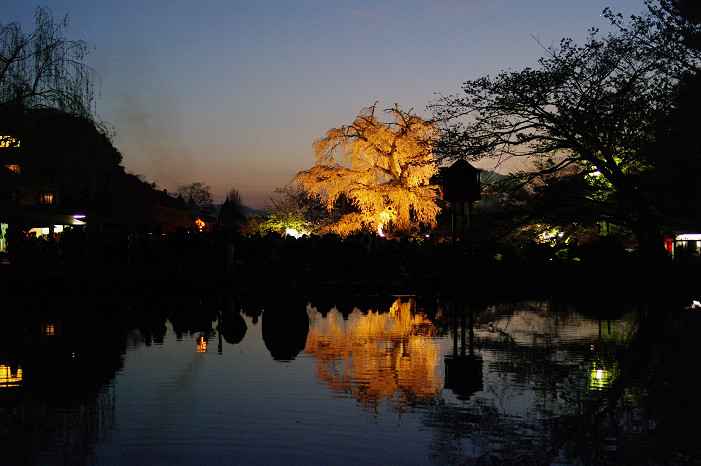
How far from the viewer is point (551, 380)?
8.53 m

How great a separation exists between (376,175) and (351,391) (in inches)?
1697

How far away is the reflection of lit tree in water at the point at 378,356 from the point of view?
8.06 metres

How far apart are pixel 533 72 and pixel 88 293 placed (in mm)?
16381

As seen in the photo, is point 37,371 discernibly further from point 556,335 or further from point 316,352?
point 556,335

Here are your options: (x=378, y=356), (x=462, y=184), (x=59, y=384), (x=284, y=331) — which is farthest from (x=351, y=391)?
(x=462, y=184)

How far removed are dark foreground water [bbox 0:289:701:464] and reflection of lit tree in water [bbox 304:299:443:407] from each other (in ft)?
0.11

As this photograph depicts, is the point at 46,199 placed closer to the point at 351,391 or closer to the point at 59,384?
the point at 59,384

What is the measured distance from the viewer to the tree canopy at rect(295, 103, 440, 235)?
162 ft

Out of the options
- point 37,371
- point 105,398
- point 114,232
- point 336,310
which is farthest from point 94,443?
point 114,232

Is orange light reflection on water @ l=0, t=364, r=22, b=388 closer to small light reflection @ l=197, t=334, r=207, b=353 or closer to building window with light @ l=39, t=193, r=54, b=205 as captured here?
small light reflection @ l=197, t=334, r=207, b=353

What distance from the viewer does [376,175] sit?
166 feet

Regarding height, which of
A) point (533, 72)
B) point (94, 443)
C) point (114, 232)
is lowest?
point (94, 443)

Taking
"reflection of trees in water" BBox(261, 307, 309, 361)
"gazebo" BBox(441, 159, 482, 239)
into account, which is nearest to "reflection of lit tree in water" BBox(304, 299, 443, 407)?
"reflection of trees in water" BBox(261, 307, 309, 361)

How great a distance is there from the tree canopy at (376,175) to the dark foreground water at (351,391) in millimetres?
34271
